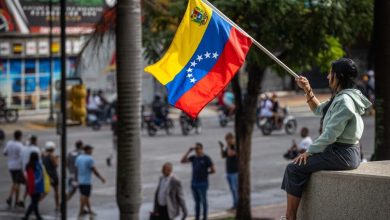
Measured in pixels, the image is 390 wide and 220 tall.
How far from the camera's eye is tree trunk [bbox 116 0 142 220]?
12367mm

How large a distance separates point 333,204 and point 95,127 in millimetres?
30495

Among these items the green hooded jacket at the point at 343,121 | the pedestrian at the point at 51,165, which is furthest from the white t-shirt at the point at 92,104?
the green hooded jacket at the point at 343,121

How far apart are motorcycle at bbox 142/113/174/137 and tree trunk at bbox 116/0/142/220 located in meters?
22.0

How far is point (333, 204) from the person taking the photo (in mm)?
7387

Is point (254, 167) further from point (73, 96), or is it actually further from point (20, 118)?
point (20, 118)

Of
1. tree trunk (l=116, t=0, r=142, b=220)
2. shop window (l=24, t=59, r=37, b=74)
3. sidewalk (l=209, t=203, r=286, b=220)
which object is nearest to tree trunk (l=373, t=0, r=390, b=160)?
tree trunk (l=116, t=0, r=142, b=220)

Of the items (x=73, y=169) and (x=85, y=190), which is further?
(x=73, y=169)

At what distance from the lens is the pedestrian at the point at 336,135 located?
7102mm

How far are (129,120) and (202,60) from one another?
4.09 metres

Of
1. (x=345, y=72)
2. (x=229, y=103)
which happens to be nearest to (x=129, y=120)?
(x=345, y=72)

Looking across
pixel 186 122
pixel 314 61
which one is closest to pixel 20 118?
pixel 186 122

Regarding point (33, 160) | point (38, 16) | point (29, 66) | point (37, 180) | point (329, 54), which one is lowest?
point (37, 180)

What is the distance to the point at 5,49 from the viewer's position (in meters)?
40.4

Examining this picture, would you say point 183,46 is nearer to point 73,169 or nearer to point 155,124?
point 73,169
